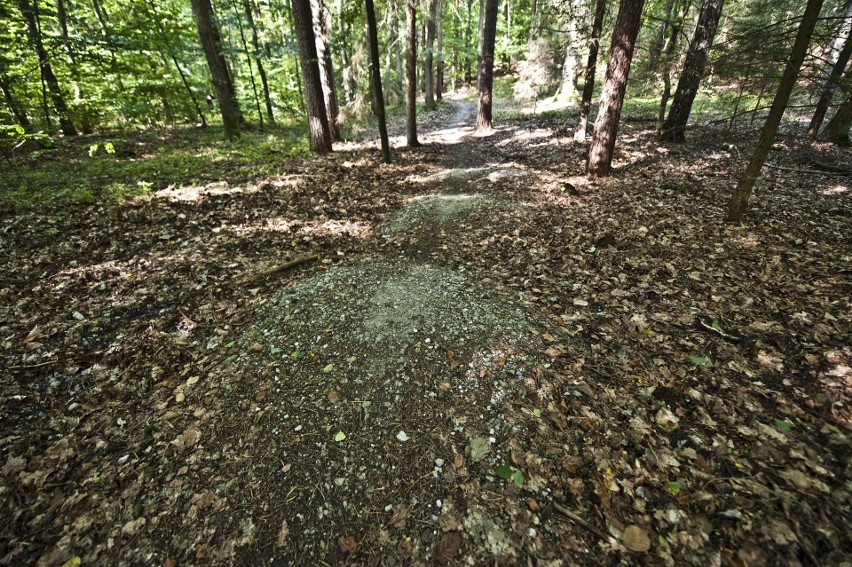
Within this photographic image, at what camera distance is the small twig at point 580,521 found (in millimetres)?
2596

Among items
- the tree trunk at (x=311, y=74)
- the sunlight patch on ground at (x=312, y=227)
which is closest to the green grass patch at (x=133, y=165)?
the tree trunk at (x=311, y=74)

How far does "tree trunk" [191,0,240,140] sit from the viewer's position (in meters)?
11.7

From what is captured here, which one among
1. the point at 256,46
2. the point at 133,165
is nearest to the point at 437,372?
the point at 133,165

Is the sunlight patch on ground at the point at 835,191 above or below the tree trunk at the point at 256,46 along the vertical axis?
below

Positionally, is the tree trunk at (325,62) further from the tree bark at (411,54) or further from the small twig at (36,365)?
the small twig at (36,365)

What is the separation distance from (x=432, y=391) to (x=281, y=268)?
Answer: 3530 mm

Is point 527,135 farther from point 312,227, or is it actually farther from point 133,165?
point 133,165

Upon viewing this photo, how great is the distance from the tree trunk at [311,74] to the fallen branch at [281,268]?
7.52 meters

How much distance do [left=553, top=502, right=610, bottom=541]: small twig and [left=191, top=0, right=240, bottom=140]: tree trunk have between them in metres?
15.7

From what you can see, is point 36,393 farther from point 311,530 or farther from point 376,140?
point 376,140

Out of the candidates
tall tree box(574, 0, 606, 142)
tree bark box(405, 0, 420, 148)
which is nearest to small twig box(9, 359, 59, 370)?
tree bark box(405, 0, 420, 148)

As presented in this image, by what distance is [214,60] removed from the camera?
12219 mm

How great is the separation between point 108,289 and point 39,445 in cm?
260

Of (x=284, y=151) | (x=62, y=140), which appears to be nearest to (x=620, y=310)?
(x=284, y=151)
